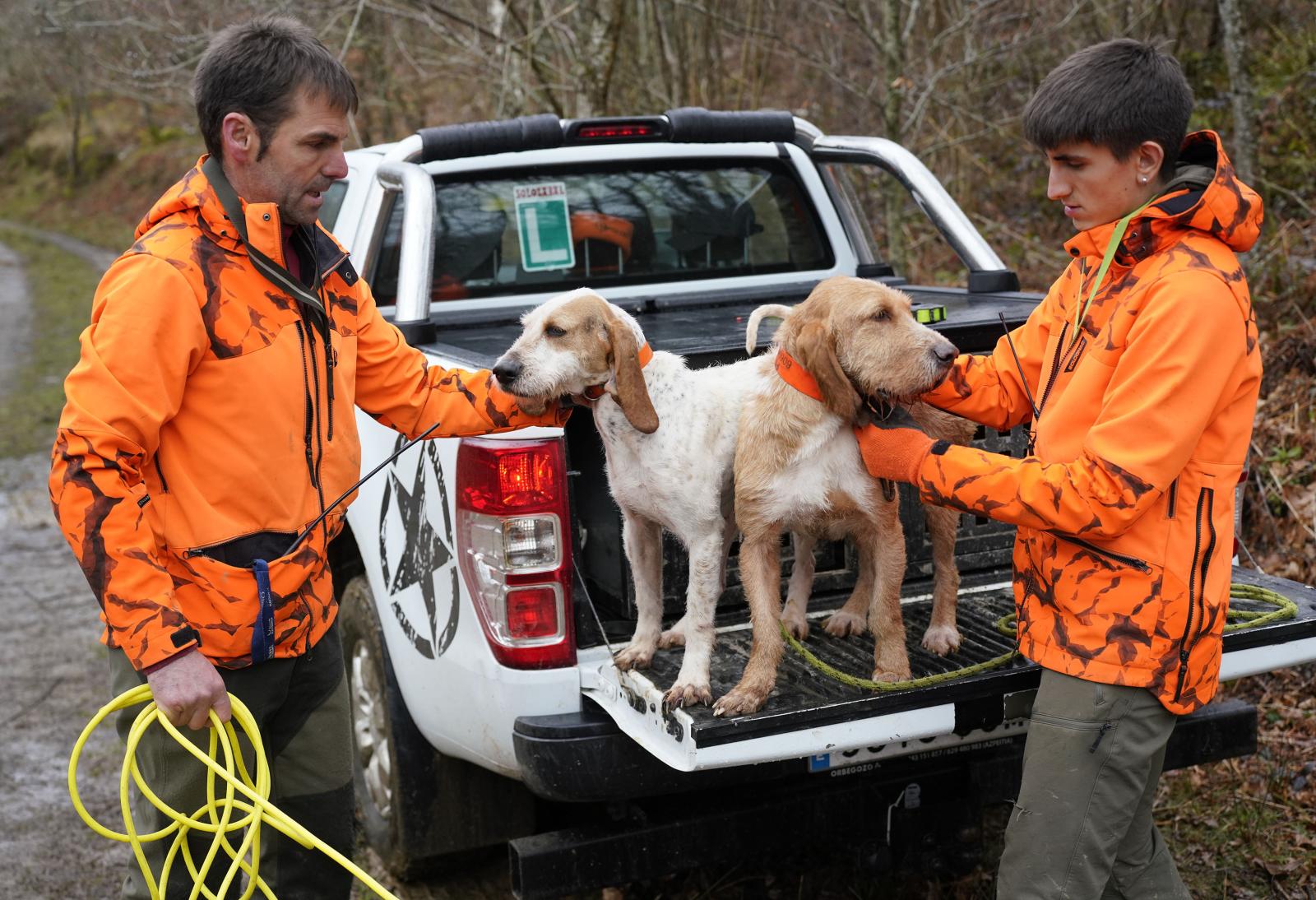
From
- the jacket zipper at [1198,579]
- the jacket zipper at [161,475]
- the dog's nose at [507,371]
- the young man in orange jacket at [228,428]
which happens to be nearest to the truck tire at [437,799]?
the young man in orange jacket at [228,428]

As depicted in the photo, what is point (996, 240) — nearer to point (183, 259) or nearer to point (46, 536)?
point (46, 536)

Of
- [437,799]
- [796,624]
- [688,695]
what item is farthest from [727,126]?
[437,799]

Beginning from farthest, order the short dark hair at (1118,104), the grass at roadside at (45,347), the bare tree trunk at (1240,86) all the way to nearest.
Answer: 1. the grass at roadside at (45,347)
2. the bare tree trunk at (1240,86)
3. the short dark hair at (1118,104)

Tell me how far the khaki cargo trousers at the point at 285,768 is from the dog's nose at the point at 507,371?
0.72 metres

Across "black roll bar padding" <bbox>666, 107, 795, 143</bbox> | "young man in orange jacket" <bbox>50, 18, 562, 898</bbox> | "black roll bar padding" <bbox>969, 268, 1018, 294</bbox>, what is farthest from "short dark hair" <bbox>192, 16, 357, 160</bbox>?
"black roll bar padding" <bbox>969, 268, 1018, 294</bbox>

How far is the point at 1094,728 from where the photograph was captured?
2561 millimetres

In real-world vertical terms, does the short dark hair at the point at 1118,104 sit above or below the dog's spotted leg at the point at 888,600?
above

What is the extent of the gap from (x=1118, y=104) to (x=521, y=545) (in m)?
1.71

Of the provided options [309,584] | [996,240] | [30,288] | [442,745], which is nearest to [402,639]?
[442,745]

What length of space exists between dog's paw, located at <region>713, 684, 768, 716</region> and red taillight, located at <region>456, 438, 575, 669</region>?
0.51m

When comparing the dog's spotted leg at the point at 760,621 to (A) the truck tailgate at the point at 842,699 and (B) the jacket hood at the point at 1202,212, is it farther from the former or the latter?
(B) the jacket hood at the point at 1202,212

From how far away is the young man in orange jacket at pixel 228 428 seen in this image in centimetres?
239

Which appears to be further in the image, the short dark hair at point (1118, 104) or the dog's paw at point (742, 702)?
the dog's paw at point (742, 702)

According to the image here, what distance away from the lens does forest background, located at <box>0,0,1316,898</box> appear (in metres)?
4.95
